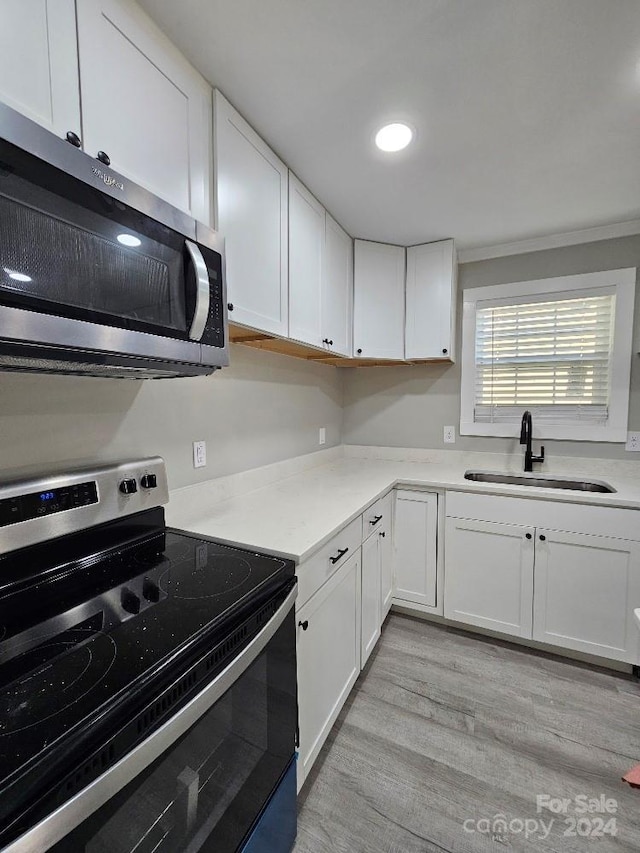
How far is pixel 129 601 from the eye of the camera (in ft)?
2.87

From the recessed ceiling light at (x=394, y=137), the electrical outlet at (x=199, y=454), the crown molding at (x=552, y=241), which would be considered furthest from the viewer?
the crown molding at (x=552, y=241)

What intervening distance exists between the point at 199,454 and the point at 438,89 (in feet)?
5.11

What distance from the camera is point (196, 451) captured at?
61.4 inches

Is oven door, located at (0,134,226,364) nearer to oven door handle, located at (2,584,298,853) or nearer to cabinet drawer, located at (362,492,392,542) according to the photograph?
oven door handle, located at (2,584,298,853)

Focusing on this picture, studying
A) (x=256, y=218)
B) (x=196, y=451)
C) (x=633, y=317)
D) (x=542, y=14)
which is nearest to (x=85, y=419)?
(x=196, y=451)

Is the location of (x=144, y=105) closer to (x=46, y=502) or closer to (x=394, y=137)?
(x=394, y=137)

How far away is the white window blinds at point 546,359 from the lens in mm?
2314

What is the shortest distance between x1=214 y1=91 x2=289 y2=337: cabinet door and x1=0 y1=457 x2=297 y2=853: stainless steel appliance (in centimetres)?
67

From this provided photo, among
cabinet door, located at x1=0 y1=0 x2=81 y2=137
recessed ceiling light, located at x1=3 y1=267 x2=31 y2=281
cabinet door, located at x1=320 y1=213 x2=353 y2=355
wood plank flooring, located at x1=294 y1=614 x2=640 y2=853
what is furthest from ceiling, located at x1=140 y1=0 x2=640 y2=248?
wood plank flooring, located at x1=294 y1=614 x2=640 y2=853

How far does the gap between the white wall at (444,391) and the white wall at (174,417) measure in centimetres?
51

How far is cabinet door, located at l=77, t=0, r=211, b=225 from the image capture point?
868 mm

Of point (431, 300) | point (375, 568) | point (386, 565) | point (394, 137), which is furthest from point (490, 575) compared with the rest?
point (394, 137)

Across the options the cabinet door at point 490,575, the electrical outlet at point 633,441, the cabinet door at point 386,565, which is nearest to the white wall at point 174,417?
the cabinet door at point 386,565

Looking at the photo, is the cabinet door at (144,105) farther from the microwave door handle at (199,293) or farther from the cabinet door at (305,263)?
the cabinet door at (305,263)
